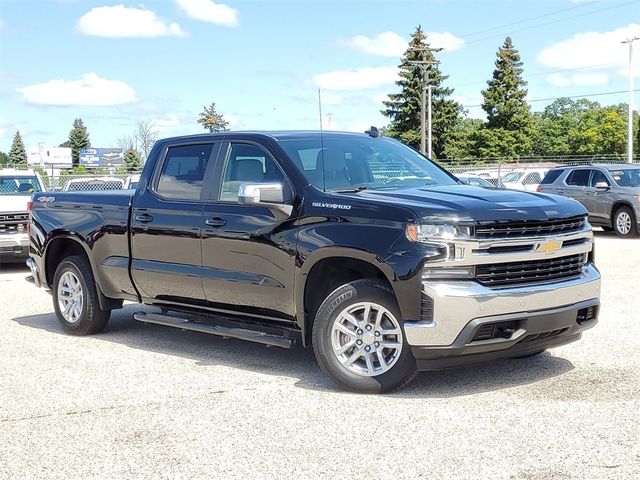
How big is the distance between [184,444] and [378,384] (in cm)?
156

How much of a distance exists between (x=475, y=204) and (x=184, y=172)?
9.28ft

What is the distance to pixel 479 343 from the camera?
5789 mm

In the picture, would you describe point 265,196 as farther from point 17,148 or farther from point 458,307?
point 17,148

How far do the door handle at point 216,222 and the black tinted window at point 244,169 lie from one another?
19 centimetres

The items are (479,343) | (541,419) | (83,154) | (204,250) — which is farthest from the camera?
(83,154)

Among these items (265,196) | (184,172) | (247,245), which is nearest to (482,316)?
(265,196)

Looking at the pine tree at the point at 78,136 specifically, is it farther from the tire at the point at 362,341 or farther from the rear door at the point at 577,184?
the tire at the point at 362,341

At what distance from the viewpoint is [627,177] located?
20875 millimetres

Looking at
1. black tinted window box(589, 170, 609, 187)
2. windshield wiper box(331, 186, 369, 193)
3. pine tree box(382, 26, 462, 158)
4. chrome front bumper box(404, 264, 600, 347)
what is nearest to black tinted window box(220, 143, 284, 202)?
windshield wiper box(331, 186, 369, 193)

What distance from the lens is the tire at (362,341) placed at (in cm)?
599

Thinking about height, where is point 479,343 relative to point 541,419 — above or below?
above

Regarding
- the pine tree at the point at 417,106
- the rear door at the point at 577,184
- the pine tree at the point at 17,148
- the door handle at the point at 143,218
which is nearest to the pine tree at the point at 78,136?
the pine tree at the point at 17,148

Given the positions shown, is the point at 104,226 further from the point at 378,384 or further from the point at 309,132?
the point at 378,384

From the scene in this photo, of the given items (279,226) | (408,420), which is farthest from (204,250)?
(408,420)
